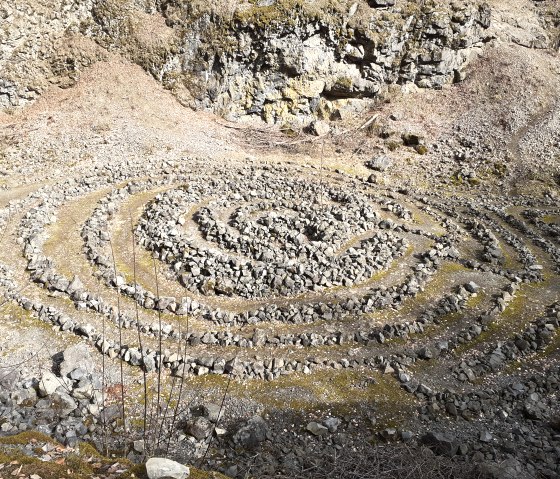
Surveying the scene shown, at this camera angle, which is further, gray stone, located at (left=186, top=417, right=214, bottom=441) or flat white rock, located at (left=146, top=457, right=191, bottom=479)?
gray stone, located at (left=186, top=417, right=214, bottom=441)

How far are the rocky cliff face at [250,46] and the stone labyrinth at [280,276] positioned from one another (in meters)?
13.9

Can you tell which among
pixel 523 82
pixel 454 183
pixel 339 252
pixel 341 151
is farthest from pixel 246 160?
pixel 523 82

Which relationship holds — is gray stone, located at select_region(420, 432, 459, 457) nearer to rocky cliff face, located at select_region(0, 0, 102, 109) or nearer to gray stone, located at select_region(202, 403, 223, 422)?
gray stone, located at select_region(202, 403, 223, 422)

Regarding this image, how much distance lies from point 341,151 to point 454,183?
993 cm

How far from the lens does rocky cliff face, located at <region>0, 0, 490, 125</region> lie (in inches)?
1433

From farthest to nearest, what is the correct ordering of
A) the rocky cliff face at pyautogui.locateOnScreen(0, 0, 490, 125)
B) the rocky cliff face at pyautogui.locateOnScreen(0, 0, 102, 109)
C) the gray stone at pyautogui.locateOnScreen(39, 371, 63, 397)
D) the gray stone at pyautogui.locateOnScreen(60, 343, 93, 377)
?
the rocky cliff face at pyautogui.locateOnScreen(0, 0, 490, 125) < the rocky cliff face at pyautogui.locateOnScreen(0, 0, 102, 109) < the gray stone at pyautogui.locateOnScreen(60, 343, 93, 377) < the gray stone at pyautogui.locateOnScreen(39, 371, 63, 397)

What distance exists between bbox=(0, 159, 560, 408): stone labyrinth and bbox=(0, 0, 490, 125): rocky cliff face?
45.6 feet

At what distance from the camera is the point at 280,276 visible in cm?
1878

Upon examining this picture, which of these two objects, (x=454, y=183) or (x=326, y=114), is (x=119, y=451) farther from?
(x=326, y=114)

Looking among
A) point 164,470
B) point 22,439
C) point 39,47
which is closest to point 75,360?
point 22,439

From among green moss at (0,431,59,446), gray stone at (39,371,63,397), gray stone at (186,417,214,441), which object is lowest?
gray stone at (39,371,63,397)

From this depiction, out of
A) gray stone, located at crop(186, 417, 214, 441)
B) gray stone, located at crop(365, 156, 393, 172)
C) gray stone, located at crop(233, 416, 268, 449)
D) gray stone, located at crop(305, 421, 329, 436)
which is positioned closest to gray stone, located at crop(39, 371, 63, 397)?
gray stone, located at crop(186, 417, 214, 441)

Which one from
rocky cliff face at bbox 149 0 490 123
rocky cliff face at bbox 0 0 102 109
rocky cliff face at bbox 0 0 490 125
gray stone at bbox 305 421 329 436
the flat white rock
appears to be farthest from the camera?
rocky cliff face at bbox 149 0 490 123

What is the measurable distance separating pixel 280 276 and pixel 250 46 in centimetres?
2795
